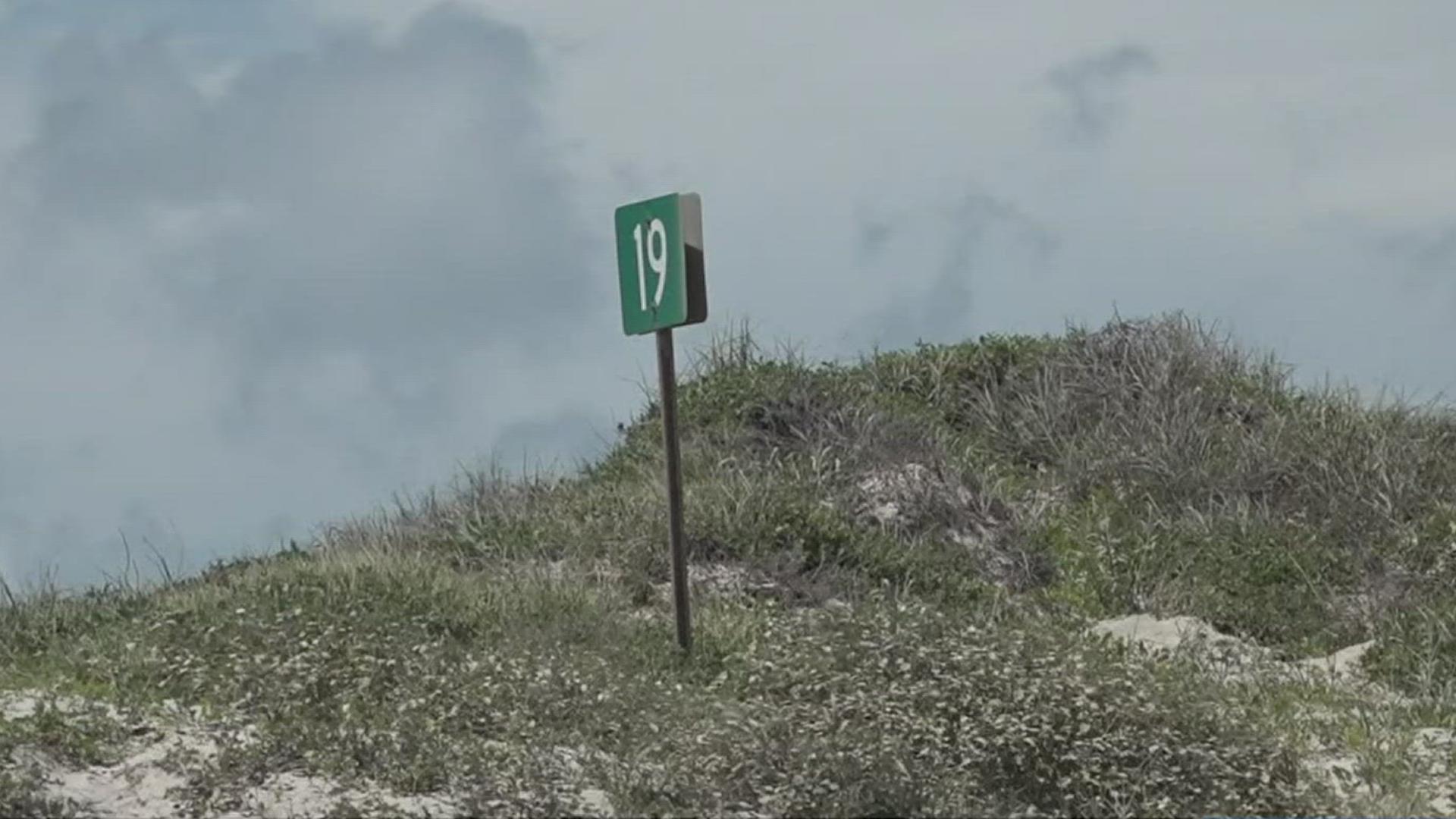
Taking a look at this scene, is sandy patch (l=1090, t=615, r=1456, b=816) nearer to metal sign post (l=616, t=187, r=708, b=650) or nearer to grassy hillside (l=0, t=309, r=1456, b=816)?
grassy hillside (l=0, t=309, r=1456, b=816)

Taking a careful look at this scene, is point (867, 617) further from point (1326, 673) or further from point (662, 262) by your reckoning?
point (1326, 673)

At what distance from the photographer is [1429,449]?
17.6m

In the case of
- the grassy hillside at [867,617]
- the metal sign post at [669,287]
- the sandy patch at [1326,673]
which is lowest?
the sandy patch at [1326,673]

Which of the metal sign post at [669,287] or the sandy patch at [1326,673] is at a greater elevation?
the metal sign post at [669,287]

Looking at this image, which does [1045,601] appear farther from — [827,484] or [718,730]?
[718,730]

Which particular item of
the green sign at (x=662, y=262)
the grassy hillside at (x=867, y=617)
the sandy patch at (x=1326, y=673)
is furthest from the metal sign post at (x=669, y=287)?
the sandy patch at (x=1326, y=673)

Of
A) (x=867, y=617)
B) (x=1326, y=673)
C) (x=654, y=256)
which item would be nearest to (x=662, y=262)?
(x=654, y=256)

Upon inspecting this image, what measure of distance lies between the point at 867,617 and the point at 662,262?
2145 millimetres

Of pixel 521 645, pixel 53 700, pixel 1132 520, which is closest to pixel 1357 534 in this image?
pixel 1132 520

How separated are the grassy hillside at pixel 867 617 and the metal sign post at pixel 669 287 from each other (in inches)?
24.3

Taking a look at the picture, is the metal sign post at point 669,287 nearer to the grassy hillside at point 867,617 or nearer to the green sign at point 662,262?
the green sign at point 662,262

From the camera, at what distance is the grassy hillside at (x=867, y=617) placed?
8484 millimetres

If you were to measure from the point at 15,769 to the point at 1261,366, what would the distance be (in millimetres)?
14043

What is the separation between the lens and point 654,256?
36.3ft
